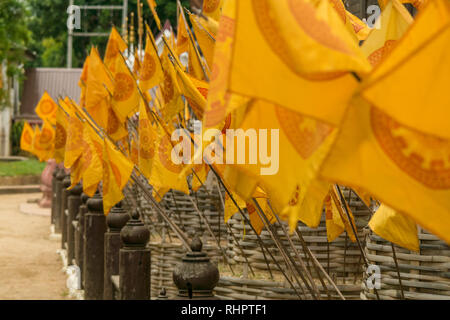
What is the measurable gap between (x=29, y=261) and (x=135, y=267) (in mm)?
6417

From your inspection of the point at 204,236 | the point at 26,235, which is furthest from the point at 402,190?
the point at 26,235

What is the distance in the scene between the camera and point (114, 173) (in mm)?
4719

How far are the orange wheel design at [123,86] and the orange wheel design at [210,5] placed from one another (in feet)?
7.13

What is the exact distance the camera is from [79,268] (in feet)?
26.0

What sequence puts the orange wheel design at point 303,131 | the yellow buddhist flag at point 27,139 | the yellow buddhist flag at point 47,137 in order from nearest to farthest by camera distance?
1. the orange wheel design at point 303,131
2. the yellow buddhist flag at point 47,137
3. the yellow buddhist flag at point 27,139

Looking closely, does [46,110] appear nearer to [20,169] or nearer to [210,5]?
[210,5]

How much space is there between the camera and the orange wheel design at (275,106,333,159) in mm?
1721

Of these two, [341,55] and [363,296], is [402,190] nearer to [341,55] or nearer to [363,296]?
[341,55]

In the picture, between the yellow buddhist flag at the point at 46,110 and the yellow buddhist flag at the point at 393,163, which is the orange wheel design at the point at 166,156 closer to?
the yellow buddhist flag at the point at 393,163

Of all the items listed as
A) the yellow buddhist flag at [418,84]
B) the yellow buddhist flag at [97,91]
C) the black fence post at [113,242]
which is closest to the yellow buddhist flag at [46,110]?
the yellow buddhist flag at [97,91]

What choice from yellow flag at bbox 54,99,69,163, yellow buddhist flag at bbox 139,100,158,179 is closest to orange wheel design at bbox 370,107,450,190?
yellow buddhist flag at bbox 139,100,158,179

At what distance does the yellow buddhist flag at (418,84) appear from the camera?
148 centimetres

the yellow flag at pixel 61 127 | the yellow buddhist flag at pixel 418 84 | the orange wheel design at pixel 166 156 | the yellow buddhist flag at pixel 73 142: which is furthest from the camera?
the yellow flag at pixel 61 127
